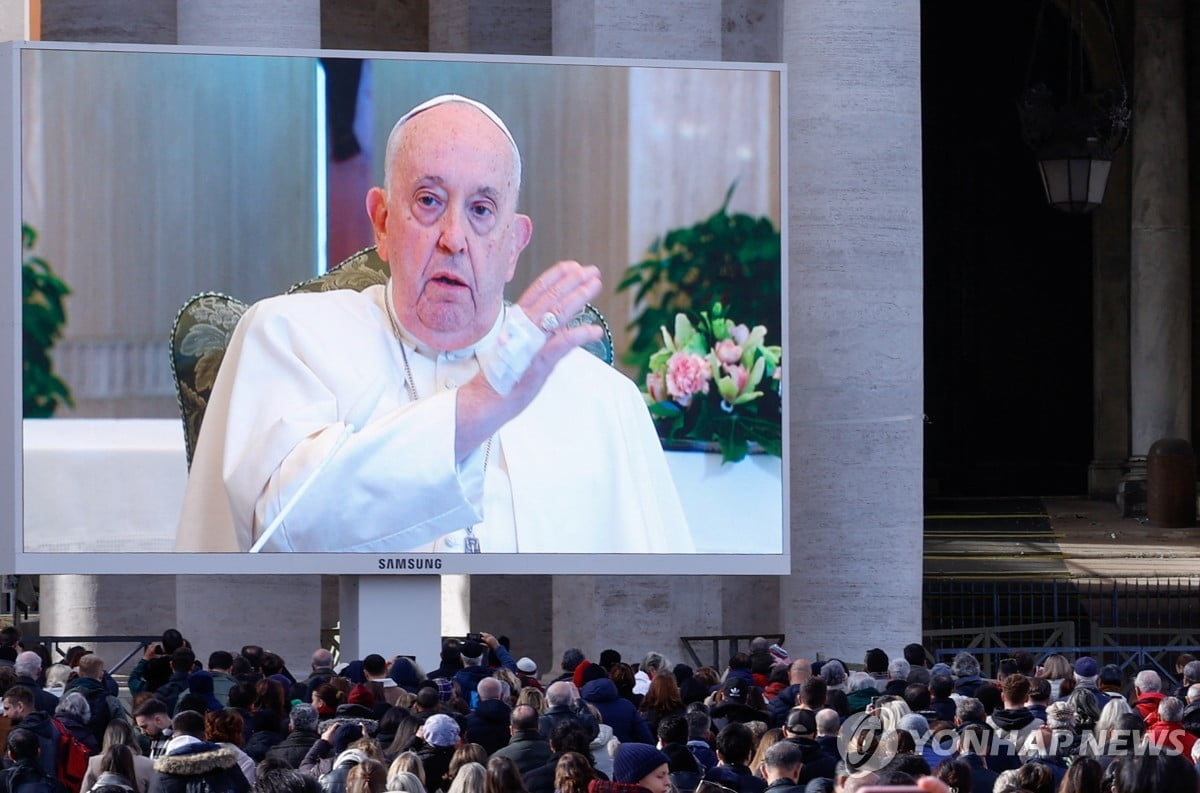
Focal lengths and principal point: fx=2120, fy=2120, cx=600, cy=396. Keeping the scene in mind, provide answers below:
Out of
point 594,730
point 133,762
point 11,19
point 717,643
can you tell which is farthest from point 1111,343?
point 133,762

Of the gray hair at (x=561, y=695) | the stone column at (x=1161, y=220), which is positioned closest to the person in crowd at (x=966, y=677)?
the gray hair at (x=561, y=695)

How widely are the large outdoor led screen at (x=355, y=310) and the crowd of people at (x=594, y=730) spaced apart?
2101 mm

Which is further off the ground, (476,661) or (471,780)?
(471,780)

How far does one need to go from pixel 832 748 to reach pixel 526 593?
38.0ft

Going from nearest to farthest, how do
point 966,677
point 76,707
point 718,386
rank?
point 76,707 < point 966,677 < point 718,386

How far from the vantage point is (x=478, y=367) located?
55.9 ft

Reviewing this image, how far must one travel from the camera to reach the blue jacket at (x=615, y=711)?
11852 millimetres

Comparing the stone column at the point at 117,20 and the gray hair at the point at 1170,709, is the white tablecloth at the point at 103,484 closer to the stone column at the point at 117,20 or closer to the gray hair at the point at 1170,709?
the stone column at the point at 117,20

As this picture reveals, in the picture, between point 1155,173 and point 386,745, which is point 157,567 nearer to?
point 386,745

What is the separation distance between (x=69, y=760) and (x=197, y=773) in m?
2.86

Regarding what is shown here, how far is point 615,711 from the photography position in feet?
39.5

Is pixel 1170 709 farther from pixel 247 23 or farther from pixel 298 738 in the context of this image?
pixel 247 23

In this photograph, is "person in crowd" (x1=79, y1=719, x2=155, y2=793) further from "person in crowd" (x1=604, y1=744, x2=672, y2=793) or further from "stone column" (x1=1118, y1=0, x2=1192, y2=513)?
"stone column" (x1=1118, y1=0, x2=1192, y2=513)

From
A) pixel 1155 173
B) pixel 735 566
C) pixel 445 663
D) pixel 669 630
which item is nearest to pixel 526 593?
pixel 669 630
